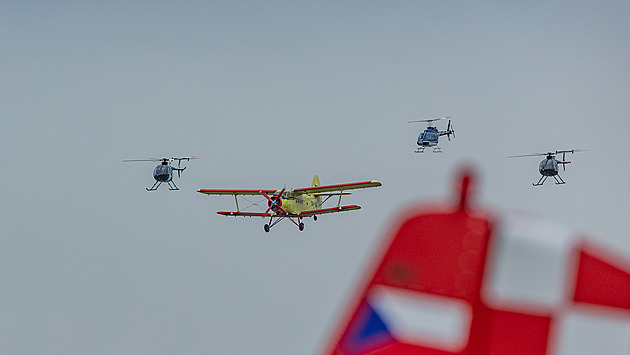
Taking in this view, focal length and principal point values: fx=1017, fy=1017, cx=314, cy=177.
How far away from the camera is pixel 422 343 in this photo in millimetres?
2633

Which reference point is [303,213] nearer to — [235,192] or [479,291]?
[235,192]

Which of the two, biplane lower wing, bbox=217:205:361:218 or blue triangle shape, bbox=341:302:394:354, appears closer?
blue triangle shape, bbox=341:302:394:354

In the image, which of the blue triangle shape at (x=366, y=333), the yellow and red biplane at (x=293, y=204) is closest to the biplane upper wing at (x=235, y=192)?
the yellow and red biplane at (x=293, y=204)

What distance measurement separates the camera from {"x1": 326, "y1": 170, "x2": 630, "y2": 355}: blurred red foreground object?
2615mm

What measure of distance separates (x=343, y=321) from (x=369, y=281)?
0.12m

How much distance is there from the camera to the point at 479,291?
2646 mm

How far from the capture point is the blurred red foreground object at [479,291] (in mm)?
2615

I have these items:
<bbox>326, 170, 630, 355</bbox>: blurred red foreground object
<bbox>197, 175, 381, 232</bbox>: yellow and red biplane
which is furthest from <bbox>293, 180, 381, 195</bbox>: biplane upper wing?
<bbox>326, 170, 630, 355</bbox>: blurred red foreground object

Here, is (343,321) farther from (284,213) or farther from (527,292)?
(284,213)

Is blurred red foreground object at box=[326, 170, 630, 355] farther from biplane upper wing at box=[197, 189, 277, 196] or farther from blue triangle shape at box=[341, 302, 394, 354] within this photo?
biplane upper wing at box=[197, 189, 277, 196]

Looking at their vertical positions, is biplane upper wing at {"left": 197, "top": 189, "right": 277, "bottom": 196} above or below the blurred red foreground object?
below

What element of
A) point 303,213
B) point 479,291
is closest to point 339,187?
point 303,213

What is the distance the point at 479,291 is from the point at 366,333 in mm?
314

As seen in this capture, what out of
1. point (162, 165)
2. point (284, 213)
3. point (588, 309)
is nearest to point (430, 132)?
point (284, 213)
